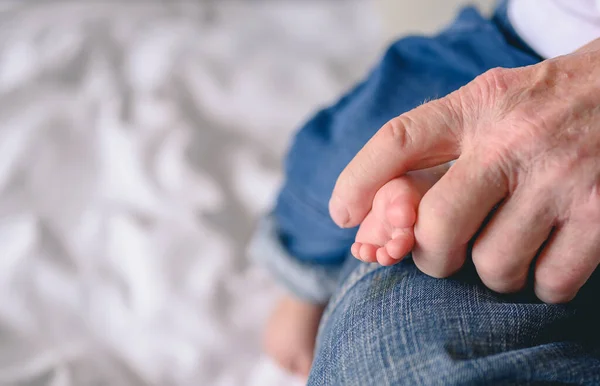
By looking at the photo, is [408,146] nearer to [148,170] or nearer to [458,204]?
[458,204]

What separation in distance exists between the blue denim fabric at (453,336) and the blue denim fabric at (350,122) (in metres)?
0.14

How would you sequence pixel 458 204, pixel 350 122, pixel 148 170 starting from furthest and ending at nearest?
pixel 148 170 < pixel 350 122 < pixel 458 204

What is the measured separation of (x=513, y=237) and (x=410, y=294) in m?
0.08

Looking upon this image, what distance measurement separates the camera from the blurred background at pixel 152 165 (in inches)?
26.4

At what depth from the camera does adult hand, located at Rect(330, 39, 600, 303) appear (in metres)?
0.34

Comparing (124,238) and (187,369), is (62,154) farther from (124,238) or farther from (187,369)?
(187,369)

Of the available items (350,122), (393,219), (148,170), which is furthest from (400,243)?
(148,170)

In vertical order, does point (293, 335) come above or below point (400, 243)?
below

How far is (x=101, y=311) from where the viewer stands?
70 centimetres

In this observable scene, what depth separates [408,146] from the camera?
0.37m

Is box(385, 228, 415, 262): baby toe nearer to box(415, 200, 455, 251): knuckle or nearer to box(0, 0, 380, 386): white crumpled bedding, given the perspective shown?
box(415, 200, 455, 251): knuckle

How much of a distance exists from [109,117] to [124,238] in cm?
23

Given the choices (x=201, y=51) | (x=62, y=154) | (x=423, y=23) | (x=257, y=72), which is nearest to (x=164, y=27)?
(x=201, y=51)

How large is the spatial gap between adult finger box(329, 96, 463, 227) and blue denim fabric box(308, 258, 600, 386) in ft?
0.26
